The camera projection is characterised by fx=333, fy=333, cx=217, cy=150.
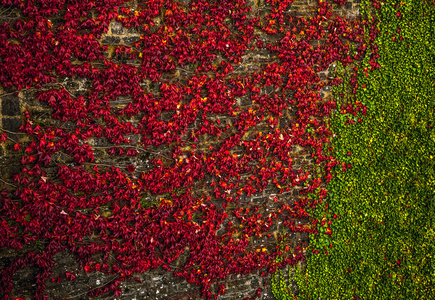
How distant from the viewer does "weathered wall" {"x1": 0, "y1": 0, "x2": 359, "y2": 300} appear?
14.1ft

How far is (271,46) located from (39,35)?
349 cm

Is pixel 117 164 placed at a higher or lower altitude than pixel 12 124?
lower

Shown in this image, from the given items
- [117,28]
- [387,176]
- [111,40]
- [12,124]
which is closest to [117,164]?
[12,124]

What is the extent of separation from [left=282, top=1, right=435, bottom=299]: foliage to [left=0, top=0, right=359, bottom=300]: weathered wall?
67cm

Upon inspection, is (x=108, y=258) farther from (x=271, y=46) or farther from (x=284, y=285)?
(x=271, y=46)

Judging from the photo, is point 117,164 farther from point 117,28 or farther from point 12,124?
point 117,28

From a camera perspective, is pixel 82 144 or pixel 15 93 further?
pixel 82 144

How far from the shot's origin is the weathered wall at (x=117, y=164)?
4.29 metres

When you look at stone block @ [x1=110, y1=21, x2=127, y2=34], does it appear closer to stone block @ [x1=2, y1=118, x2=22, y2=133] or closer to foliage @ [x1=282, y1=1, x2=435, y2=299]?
stone block @ [x1=2, y1=118, x2=22, y2=133]

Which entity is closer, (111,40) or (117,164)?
(111,40)

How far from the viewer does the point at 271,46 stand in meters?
5.65

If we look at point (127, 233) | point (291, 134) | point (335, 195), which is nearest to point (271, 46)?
point (291, 134)

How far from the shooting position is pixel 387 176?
640cm

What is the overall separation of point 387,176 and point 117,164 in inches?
196
